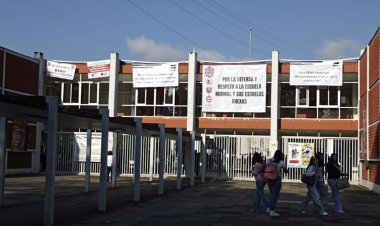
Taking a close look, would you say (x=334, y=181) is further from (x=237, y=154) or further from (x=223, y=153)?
(x=223, y=153)

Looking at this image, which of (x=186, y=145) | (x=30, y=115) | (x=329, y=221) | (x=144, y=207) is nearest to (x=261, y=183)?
(x=329, y=221)

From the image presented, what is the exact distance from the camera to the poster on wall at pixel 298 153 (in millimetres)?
31484

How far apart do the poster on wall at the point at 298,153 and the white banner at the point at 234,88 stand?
137 inches

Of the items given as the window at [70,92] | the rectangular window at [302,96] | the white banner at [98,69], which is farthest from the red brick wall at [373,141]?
the window at [70,92]

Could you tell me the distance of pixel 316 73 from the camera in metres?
33.5

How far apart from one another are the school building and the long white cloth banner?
2.4 inches

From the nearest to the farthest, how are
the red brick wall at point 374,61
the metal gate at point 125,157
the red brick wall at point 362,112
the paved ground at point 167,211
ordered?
the paved ground at point 167,211, the red brick wall at point 374,61, the red brick wall at point 362,112, the metal gate at point 125,157

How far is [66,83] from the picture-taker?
38.3 metres

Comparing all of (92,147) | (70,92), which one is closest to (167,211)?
(92,147)

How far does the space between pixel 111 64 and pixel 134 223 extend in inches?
960

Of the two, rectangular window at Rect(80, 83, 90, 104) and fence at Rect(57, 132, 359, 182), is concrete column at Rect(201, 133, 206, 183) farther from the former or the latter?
rectangular window at Rect(80, 83, 90, 104)

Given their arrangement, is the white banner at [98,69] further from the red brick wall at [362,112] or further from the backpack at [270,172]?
the backpack at [270,172]

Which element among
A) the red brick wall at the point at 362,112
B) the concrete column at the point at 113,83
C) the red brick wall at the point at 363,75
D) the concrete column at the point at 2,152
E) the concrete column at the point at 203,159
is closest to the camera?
the concrete column at the point at 2,152

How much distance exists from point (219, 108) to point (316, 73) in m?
6.31
